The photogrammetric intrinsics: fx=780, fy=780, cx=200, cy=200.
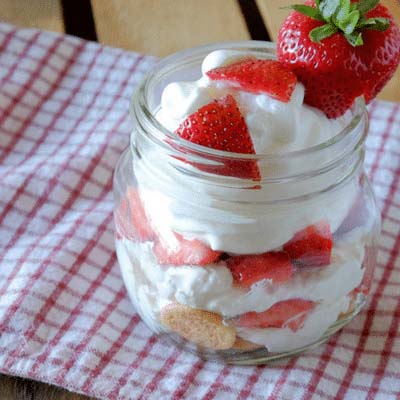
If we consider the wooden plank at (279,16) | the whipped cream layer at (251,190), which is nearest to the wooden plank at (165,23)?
the wooden plank at (279,16)

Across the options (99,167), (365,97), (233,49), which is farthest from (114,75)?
(365,97)

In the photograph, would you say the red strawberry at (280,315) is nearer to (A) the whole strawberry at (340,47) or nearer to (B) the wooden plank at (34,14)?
(A) the whole strawberry at (340,47)

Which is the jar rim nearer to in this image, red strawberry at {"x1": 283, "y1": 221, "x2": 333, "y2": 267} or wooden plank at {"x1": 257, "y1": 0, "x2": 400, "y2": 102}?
red strawberry at {"x1": 283, "y1": 221, "x2": 333, "y2": 267}

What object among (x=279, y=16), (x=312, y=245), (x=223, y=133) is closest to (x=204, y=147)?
(x=223, y=133)

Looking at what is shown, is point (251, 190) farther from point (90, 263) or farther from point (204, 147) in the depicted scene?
point (90, 263)

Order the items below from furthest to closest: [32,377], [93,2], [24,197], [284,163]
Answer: [93,2]
[24,197]
[32,377]
[284,163]

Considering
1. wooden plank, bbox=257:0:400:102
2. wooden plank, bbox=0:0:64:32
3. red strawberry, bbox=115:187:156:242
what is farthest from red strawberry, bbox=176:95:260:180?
wooden plank, bbox=0:0:64:32

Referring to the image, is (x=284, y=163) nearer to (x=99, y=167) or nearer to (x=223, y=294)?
(x=223, y=294)

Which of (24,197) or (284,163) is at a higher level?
(284,163)
